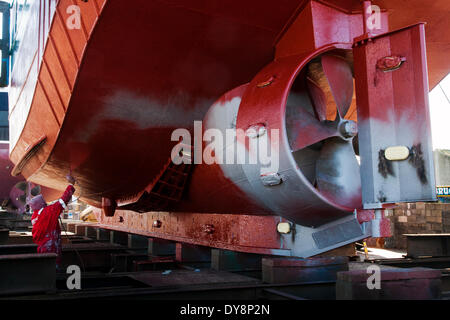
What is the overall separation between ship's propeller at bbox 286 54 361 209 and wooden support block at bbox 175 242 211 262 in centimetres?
217

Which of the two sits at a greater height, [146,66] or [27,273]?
[146,66]

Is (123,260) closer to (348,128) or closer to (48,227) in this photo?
(48,227)

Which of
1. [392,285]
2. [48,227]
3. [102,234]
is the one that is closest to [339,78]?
[392,285]

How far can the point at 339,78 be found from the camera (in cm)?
425

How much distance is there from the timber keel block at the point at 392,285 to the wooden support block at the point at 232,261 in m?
1.97

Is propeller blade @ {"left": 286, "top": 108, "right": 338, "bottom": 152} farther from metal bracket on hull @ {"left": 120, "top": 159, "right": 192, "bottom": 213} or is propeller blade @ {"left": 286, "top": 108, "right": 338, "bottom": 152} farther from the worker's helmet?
the worker's helmet

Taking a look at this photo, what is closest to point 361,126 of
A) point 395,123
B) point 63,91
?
point 395,123

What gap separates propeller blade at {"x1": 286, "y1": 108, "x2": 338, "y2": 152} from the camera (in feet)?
13.4

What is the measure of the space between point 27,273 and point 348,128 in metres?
3.03

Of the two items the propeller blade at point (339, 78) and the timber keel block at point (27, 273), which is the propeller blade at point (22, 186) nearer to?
A: the timber keel block at point (27, 273)

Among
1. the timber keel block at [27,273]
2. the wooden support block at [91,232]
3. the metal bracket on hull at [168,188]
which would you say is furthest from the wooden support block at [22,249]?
the wooden support block at [91,232]

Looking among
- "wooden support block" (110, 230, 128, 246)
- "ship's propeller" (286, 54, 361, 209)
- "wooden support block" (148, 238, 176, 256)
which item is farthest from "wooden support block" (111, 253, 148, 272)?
"ship's propeller" (286, 54, 361, 209)
